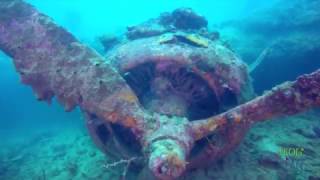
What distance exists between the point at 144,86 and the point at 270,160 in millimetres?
2835

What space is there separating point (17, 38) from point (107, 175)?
10.6 ft

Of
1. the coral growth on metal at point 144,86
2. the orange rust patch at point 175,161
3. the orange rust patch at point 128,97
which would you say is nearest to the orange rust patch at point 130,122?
the coral growth on metal at point 144,86

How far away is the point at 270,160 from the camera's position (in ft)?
20.9

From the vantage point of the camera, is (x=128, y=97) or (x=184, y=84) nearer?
(x=128, y=97)

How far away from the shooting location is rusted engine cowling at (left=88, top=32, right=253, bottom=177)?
5.48 metres

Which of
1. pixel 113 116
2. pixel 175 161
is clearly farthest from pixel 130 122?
pixel 175 161

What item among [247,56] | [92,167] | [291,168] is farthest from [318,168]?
[247,56]

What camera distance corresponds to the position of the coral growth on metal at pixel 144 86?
4559 mm

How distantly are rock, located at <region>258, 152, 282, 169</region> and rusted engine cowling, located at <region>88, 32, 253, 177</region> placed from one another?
4.04 feet

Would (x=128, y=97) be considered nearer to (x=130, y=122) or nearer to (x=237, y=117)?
(x=130, y=122)

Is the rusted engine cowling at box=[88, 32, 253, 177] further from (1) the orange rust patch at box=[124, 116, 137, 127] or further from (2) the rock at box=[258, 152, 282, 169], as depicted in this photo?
(2) the rock at box=[258, 152, 282, 169]

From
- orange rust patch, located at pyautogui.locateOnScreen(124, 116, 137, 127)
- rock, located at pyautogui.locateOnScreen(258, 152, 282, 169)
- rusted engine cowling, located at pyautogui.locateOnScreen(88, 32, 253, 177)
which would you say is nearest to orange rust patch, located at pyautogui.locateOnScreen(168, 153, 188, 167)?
orange rust patch, located at pyautogui.locateOnScreen(124, 116, 137, 127)

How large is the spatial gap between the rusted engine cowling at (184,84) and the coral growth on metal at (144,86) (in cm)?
2

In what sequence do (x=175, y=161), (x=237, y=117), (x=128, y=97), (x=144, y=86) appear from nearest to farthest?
(x=175, y=161) → (x=237, y=117) → (x=128, y=97) → (x=144, y=86)
